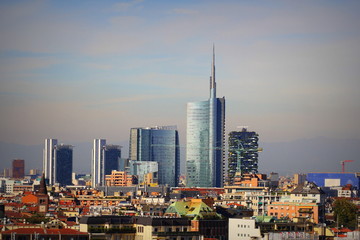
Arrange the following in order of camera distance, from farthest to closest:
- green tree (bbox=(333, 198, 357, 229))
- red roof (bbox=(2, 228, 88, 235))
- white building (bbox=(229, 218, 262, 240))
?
green tree (bbox=(333, 198, 357, 229)), white building (bbox=(229, 218, 262, 240)), red roof (bbox=(2, 228, 88, 235))

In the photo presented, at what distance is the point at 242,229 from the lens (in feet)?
343

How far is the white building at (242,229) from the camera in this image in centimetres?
10265

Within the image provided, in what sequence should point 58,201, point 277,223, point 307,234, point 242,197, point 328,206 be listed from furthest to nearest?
point 58,201 < point 242,197 < point 328,206 < point 277,223 < point 307,234

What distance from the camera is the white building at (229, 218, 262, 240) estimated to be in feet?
337

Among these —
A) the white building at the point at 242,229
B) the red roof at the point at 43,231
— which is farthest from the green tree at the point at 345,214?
the red roof at the point at 43,231

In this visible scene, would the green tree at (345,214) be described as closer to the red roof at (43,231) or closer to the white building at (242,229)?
the white building at (242,229)

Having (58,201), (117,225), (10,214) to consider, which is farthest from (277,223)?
(58,201)

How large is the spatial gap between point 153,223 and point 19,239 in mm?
15029

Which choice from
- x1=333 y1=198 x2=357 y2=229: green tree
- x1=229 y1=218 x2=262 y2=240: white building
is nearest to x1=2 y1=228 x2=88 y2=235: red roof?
x1=229 y1=218 x2=262 y2=240: white building

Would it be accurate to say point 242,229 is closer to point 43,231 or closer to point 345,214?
point 43,231

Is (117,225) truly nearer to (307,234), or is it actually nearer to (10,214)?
(307,234)

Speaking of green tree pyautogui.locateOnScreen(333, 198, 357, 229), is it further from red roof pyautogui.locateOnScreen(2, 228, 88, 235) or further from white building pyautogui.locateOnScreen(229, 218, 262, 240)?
red roof pyautogui.locateOnScreen(2, 228, 88, 235)

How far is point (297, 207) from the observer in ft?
466

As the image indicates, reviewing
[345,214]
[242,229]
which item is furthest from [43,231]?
[345,214]
